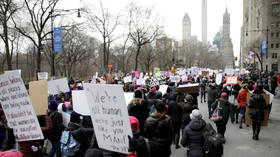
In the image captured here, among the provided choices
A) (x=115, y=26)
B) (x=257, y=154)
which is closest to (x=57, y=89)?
(x=257, y=154)

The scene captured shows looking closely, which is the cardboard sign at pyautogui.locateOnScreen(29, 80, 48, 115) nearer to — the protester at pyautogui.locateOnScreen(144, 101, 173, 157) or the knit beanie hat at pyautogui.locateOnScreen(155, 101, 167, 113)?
the protester at pyautogui.locateOnScreen(144, 101, 173, 157)

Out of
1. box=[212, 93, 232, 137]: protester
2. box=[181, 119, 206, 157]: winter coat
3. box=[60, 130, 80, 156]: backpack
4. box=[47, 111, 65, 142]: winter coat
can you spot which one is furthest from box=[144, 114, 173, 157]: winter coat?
box=[212, 93, 232, 137]: protester

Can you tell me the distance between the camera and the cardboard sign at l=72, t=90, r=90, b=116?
5637mm

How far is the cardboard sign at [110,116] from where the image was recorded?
3.32 m

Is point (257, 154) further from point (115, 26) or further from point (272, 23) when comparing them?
point (272, 23)

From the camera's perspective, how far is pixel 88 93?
11.9 ft

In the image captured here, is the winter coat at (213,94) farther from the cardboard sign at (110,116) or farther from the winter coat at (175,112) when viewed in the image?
the cardboard sign at (110,116)

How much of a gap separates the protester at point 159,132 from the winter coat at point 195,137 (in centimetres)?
35

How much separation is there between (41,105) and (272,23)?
77143mm

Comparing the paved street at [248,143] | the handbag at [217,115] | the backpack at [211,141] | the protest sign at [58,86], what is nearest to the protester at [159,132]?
the backpack at [211,141]

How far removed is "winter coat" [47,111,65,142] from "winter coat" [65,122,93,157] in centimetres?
133

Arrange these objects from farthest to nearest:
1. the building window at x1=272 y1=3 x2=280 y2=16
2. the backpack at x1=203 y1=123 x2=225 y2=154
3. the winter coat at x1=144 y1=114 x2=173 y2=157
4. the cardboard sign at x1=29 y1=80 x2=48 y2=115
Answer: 1. the building window at x1=272 y1=3 x2=280 y2=16
2. the cardboard sign at x1=29 y1=80 x2=48 y2=115
3. the winter coat at x1=144 y1=114 x2=173 y2=157
4. the backpack at x1=203 y1=123 x2=225 y2=154

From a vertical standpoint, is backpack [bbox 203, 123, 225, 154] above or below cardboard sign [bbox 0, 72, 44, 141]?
below

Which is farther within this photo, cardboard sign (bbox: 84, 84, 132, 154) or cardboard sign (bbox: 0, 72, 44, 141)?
cardboard sign (bbox: 0, 72, 44, 141)
